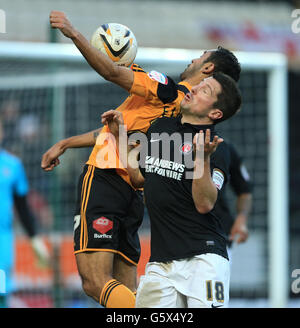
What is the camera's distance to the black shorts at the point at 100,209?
4.55m

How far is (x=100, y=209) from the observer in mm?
4574

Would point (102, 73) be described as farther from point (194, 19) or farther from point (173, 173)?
point (194, 19)

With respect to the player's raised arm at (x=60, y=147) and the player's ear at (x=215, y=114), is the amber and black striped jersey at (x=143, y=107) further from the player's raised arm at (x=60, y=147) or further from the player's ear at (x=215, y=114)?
the player's ear at (x=215, y=114)

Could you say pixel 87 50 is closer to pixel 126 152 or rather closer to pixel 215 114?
pixel 126 152

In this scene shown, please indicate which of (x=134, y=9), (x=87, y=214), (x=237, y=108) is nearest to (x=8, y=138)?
(x=87, y=214)

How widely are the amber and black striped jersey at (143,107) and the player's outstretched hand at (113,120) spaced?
185 mm

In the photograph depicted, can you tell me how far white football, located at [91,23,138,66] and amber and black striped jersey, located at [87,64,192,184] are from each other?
0.09 m

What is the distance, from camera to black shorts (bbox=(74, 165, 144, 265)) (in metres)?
4.55

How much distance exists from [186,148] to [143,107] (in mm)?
627

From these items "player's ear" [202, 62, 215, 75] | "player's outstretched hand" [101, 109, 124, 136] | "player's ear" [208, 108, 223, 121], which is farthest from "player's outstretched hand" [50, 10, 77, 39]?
"player's ear" [202, 62, 215, 75]

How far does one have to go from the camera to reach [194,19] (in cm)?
1373
